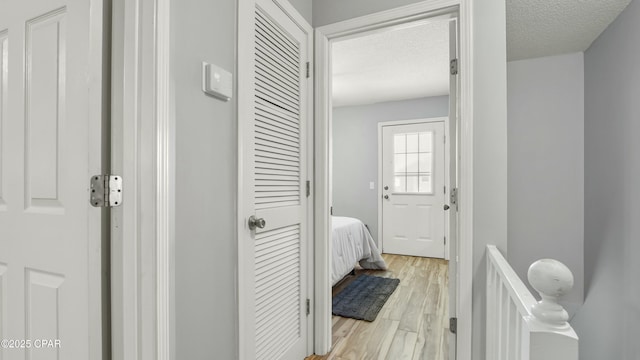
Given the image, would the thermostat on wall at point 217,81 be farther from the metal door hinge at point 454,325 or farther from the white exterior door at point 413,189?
the white exterior door at point 413,189

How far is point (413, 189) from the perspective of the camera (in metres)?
4.68

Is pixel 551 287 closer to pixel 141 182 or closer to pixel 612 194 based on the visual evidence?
pixel 141 182

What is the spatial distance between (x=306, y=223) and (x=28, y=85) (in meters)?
1.40

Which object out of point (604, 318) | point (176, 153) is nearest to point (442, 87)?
point (604, 318)

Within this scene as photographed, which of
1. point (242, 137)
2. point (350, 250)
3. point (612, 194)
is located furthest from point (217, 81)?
point (612, 194)

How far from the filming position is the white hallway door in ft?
2.91

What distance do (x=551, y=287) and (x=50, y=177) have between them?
4.55 feet

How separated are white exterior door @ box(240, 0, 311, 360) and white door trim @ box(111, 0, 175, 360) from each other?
408 millimetres

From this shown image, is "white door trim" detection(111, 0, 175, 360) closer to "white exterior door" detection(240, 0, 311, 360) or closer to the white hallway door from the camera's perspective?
the white hallway door

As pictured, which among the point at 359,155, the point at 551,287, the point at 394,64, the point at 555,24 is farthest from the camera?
the point at 359,155

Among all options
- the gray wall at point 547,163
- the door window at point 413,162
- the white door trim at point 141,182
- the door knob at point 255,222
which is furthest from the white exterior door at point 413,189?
the white door trim at point 141,182

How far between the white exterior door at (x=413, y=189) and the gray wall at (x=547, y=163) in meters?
1.53

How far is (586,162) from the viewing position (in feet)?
8.89

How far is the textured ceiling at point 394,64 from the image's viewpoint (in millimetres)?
2715
